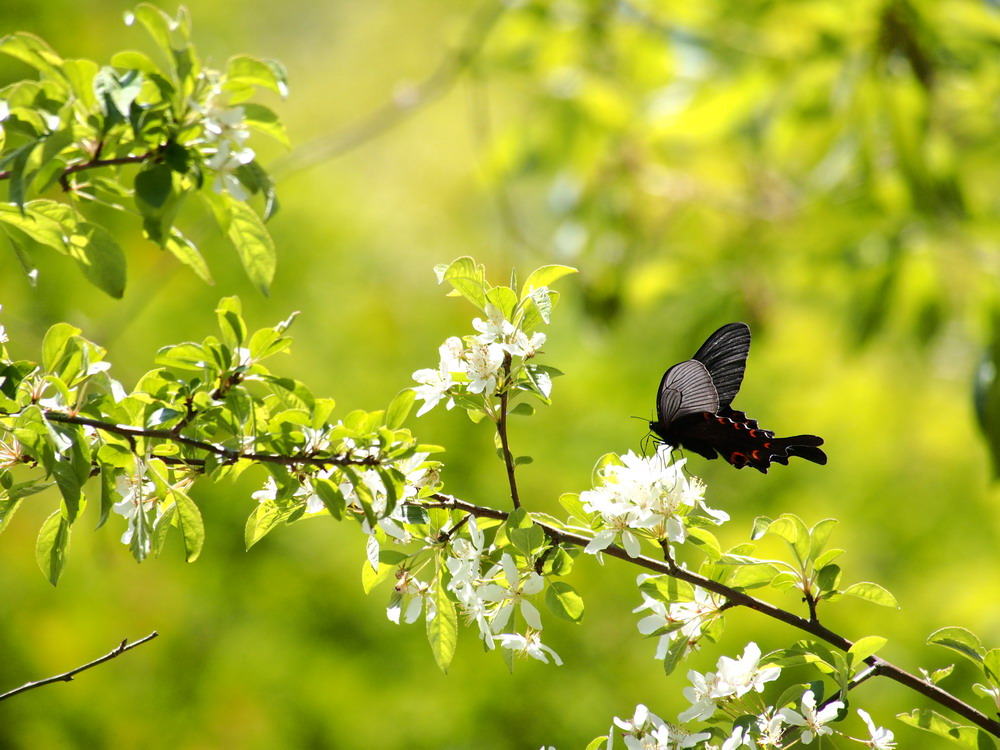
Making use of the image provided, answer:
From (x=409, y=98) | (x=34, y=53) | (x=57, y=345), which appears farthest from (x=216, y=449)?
(x=409, y=98)

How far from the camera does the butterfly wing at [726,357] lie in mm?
1158

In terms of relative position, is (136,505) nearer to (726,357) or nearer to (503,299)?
(503,299)

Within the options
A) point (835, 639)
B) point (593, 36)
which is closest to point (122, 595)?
point (593, 36)

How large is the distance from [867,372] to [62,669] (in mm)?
4369

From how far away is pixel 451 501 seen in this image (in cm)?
99

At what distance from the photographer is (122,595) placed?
381cm

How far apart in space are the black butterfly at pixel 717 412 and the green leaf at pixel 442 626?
362 mm

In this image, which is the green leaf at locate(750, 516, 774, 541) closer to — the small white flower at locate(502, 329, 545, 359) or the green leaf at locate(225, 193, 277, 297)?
the small white flower at locate(502, 329, 545, 359)

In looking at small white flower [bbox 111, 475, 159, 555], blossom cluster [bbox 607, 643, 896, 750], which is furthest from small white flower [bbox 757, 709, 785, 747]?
small white flower [bbox 111, 475, 159, 555]

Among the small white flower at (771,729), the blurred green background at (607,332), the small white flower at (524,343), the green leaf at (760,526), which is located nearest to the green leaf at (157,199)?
the small white flower at (524,343)

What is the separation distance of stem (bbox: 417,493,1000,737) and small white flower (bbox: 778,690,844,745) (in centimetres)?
4

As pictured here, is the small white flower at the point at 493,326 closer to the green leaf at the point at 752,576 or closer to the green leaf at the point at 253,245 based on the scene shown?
the green leaf at the point at 253,245

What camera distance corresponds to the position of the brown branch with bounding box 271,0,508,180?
2422 mm

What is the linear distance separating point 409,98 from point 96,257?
161 cm
